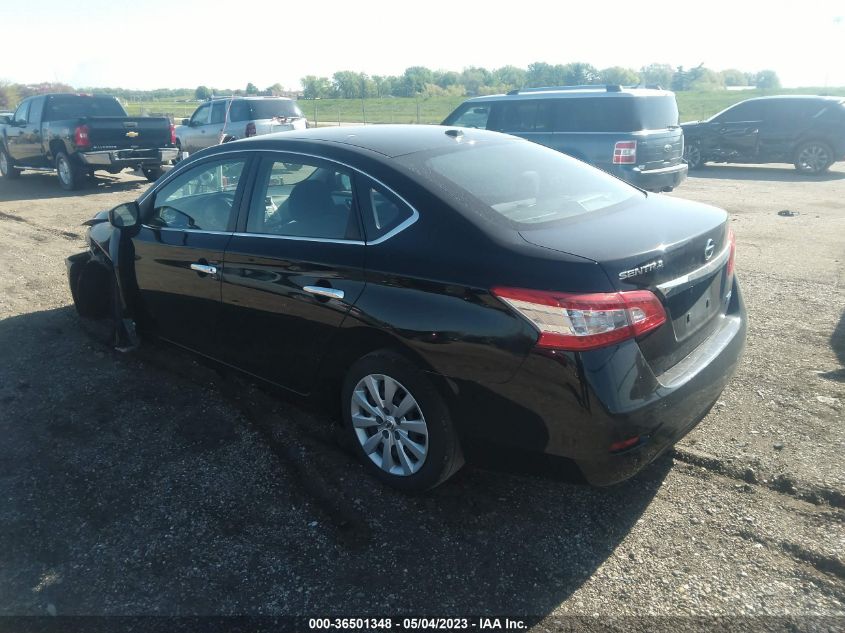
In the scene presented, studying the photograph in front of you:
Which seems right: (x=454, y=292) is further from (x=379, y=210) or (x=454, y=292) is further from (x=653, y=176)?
(x=653, y=176)

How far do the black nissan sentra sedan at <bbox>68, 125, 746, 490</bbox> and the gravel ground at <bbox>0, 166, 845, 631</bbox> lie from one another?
336mm

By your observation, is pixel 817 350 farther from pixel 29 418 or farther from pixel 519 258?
pixel 29 418

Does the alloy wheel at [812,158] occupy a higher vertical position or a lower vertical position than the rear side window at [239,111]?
lower

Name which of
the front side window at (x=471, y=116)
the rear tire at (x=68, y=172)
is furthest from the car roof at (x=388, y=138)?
the rear tire at (x=68, y=172)

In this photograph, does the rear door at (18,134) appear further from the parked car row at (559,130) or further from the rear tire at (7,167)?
the rear tire at (7,167)

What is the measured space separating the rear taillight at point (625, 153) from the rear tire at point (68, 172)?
34.6 feet

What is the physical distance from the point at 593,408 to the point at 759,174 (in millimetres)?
15435

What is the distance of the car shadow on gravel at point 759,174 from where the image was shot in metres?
14.6

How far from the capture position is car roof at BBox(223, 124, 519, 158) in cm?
350

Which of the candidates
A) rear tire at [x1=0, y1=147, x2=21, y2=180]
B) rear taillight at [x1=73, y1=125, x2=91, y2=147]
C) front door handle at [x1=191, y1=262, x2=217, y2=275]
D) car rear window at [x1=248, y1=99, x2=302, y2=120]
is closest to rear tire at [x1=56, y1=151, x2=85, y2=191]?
rear taillight at [x1=73, y1=125, x2=91, y2=147]

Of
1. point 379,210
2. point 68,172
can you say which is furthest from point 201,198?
point 68,172

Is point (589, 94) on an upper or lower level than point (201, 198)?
upper

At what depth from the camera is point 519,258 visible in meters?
2.66

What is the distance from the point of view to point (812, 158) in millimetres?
14930
